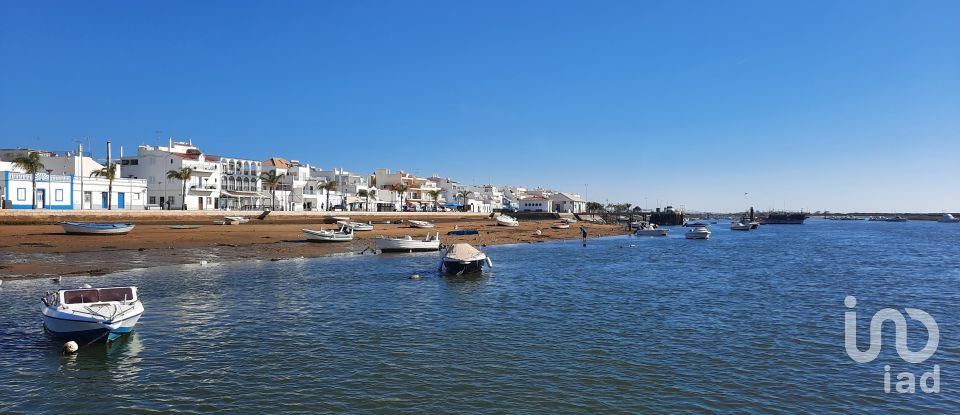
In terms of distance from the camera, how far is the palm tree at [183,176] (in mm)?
92938

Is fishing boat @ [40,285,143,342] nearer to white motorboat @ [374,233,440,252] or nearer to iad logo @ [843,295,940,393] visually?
iad logo @ [843,295,940,393]

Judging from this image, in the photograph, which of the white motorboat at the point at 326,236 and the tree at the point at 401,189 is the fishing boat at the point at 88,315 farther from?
the tree at the point at 401,189

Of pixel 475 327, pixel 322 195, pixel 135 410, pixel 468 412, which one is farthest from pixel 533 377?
pixel 322 195

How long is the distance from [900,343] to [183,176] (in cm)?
9462

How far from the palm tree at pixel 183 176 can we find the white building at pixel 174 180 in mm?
162

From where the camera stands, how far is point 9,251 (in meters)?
42.0

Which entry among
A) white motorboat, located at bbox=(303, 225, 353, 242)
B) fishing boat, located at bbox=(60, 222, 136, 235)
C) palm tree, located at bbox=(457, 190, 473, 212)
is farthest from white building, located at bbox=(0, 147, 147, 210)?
palm tree, located at bbox=(457, 190, 473, 212)

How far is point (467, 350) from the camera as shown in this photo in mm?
18516

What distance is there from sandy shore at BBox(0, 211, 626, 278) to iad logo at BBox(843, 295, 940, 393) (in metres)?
36.9

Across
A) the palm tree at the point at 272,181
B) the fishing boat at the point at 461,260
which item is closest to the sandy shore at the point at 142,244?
the fishing boat at the point at 461,260

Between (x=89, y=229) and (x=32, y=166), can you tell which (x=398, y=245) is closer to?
(x=89, y=229)

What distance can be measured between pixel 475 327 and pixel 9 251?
3841 cm

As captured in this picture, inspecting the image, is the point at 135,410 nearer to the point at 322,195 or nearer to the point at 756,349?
the point at 756,349

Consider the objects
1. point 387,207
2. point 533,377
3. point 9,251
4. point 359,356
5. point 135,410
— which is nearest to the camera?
point 135,410
